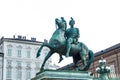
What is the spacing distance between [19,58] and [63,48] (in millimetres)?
66454

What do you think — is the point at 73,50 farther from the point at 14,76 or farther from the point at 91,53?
the point at 14,76

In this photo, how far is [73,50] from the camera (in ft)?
55.0

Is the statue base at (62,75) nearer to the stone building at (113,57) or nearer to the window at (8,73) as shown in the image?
the stone building at (113,57)

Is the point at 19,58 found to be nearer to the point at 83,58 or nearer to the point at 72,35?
the point at 83,58

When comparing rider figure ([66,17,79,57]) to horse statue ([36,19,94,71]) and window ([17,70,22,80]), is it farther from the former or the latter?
window ([17,70,22,80])

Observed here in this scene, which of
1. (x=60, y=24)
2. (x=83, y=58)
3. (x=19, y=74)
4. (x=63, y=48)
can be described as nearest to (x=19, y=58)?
(x=19, y=74)

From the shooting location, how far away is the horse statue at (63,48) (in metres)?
16.3

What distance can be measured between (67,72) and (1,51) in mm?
67843

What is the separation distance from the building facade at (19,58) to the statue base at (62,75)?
212 feet

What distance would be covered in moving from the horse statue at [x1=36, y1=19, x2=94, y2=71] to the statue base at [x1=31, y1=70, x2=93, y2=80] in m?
0.85

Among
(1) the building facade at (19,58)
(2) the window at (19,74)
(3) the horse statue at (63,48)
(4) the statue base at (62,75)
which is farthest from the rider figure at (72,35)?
(2) the window at (19,74)

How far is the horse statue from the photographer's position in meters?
16.3

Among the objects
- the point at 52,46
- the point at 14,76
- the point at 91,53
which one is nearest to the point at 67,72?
the point at 52,46

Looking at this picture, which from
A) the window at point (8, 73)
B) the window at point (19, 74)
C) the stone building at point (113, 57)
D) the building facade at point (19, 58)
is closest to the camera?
the stone building at point (113, 57)
